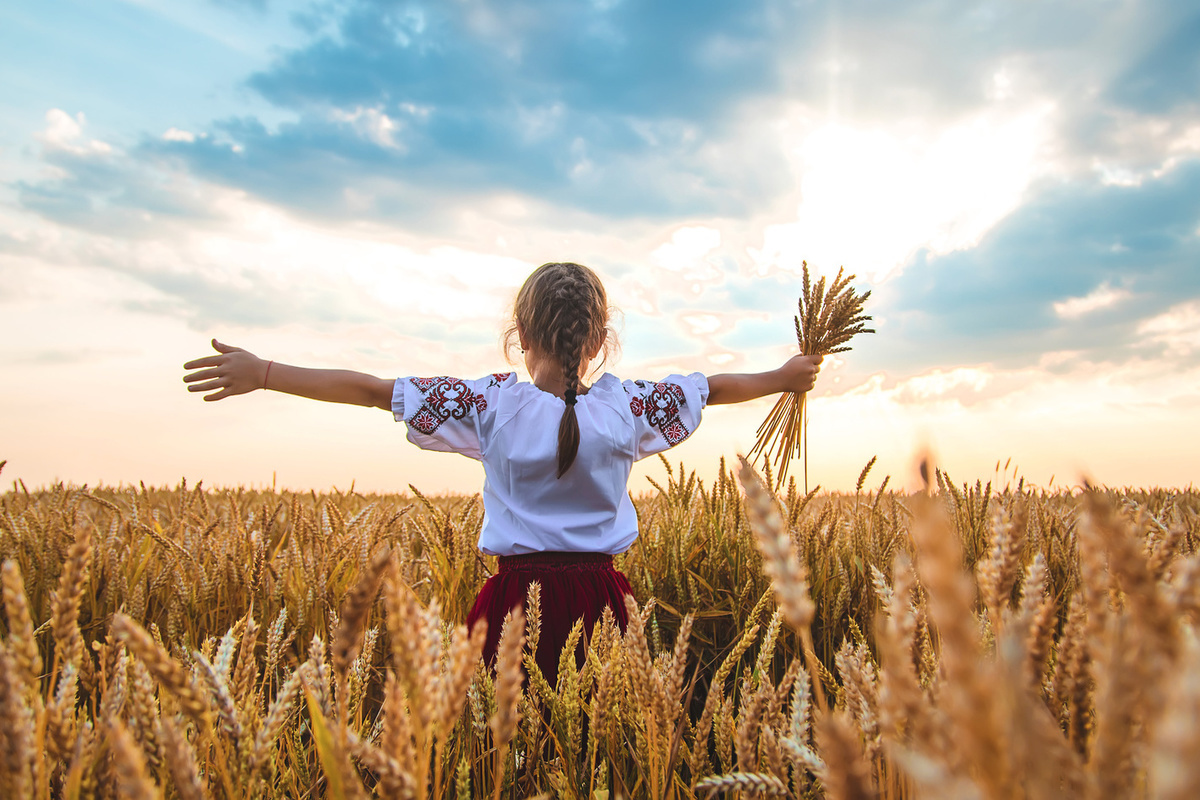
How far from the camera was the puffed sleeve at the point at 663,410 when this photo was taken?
3.09 m

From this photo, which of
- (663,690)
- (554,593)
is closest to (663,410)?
(554,593)

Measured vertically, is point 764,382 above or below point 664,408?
above

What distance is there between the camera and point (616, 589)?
282cm

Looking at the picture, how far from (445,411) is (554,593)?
83 centimetres

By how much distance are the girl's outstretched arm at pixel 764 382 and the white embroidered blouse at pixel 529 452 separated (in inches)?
20.0

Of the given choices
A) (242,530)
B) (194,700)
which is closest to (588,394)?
(242,530)

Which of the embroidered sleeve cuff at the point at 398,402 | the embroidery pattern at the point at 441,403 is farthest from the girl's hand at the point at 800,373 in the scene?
the embroidered sleeve cuff at the point at 398,402

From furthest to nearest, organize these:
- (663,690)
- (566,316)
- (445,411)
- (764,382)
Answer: (764,382) → (566,316) → (445,411) → (663,690)

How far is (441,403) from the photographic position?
9.45 ft

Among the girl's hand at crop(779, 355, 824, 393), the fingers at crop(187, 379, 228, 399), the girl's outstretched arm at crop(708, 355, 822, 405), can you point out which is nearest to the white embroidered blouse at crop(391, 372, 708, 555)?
the girl's outstretched arm at crop(708, 355, 822, 405)

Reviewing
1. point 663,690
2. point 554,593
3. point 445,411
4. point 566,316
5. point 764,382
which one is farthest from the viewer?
point 764,382

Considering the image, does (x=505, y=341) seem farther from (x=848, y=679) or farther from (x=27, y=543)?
(x=848, y=679)

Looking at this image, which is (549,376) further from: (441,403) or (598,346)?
(441,403)

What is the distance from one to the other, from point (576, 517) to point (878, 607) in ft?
3.77
